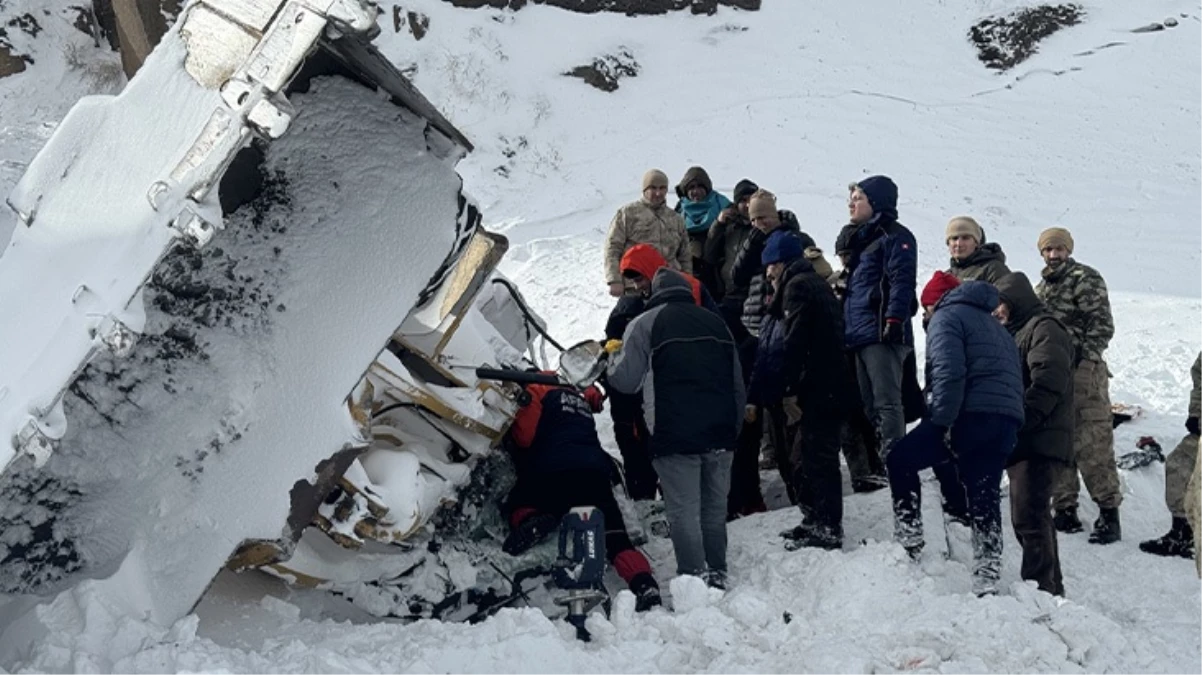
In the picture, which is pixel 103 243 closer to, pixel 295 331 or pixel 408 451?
pixel 295 331

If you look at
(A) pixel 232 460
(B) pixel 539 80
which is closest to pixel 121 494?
(A) pixel 232 460

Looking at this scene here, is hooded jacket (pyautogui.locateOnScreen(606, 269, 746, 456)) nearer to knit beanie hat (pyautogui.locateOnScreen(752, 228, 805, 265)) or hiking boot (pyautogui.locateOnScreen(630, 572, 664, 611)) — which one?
hiking boot (pyautogui.locateOnScreen(630, 572, 664, 611))

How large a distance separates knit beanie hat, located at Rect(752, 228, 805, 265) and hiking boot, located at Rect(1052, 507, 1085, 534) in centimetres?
202

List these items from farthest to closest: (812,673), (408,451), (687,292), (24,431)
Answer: (687,292)
(408,451)
(812,673)
(24,431)

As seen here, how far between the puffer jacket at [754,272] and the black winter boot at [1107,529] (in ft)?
6.58

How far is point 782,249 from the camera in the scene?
19.3 feet

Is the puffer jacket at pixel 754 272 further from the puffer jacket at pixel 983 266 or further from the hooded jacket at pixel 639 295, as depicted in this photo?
the puffer jacket at pixel 983 266

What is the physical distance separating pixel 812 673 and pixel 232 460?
6.90 feet

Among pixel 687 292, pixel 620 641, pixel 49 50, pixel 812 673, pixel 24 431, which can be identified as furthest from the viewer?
pixel 49 50

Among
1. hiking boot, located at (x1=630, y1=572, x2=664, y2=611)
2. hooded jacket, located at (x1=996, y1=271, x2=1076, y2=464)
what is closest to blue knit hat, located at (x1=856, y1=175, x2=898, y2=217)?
hooded jacket, located at (x1=996, y1=271, x2=1076, y2=464)

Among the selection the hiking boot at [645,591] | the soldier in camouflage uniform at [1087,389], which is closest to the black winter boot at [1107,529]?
the soldier in camouflage uniform at [1087,389]

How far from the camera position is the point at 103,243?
3377 mm

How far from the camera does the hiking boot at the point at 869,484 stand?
257 inches

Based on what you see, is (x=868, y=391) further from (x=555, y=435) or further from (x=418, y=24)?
(x=418, y=24)
